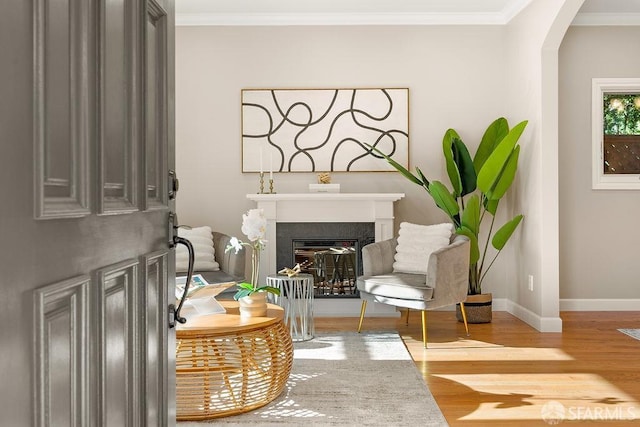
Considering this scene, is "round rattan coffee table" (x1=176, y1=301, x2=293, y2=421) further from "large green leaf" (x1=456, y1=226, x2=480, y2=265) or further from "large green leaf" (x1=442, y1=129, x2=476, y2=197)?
"large green leaf" (x1=442, y1=129, x2=476, y2=197)

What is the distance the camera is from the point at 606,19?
547 cm

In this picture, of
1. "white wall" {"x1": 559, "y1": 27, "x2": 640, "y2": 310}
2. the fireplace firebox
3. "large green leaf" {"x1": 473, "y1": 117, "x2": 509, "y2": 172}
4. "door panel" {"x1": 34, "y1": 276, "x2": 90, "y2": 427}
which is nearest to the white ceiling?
"white wall" {"x1": 559, "y1": 27, "x2": 640, "y2": 310}

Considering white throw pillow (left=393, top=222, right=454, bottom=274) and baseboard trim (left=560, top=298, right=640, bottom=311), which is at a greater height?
white throw pillow (left=393, top=222, right=454, bottom=274)

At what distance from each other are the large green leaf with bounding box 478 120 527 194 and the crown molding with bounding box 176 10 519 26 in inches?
53.1

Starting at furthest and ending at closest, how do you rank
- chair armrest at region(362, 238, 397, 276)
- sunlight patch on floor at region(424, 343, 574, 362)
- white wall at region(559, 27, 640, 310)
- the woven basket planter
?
white wall at region(559, 27, 640, 310), the woven basket planter, chair armrest at region(362, 238, 397, 276), sunlight patch on floor at region(424, 343, 574, 362)

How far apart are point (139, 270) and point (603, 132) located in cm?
534

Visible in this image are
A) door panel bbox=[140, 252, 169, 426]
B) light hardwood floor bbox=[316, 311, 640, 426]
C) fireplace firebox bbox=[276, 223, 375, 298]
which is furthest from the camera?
fireplace firebox bbox=[276, 223, 375, 298]

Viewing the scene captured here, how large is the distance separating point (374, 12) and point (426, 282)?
2.59 meters

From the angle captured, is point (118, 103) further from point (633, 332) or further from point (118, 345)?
point (633, 332)

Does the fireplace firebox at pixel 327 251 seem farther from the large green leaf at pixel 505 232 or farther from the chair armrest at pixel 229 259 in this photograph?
the large green leaf at pixel 505 232

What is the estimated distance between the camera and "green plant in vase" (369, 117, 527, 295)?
4.81m

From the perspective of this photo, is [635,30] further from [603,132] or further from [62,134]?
[62,134]

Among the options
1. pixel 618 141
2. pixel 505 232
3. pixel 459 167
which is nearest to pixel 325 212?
pixel 459 167

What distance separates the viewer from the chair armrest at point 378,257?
4805 millimetres
